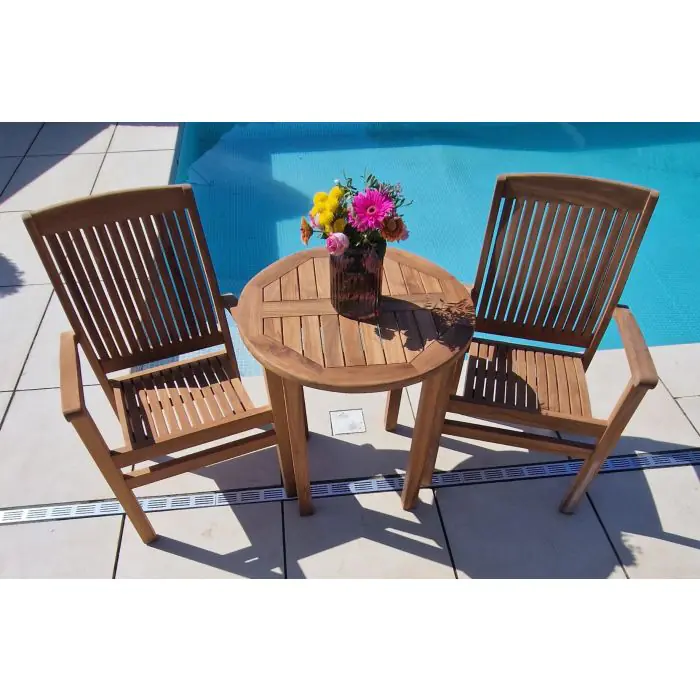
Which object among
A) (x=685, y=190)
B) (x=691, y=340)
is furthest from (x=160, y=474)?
(x=685, y=190)

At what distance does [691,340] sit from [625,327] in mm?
1881

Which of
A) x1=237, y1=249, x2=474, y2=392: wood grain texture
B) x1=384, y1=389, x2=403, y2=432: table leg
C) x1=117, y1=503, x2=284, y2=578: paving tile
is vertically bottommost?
x1=117, y1=503, x2=284, y2=578: paving tile

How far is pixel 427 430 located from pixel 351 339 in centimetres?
47

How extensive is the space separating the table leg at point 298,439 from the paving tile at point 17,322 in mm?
1570

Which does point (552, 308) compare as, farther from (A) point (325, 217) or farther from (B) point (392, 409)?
(A) point (325, 217)

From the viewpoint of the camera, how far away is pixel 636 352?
1736 mm

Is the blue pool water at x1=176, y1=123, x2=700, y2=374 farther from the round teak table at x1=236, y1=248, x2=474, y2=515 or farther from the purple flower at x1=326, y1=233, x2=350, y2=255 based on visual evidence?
the purple flower at x1=326, y1=233, x2=350, y2=255

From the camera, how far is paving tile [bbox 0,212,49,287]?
304cm

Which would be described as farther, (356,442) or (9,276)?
(9,276)

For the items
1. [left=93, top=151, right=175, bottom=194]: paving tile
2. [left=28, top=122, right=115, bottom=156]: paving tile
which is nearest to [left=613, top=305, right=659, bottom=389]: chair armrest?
[left=93, top=151, right=175, bottom=194]: paving tile

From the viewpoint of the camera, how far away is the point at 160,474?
1848 mm

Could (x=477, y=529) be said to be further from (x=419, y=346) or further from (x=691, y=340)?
(x=691, y=340)

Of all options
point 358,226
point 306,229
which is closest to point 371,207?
point 358,226

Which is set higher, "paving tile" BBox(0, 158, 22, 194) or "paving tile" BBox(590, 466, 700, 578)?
"paving tile" BBox(0, 158, 22, 194)
